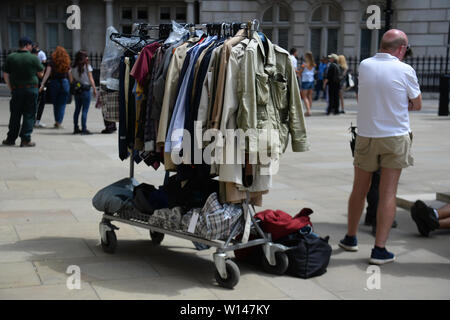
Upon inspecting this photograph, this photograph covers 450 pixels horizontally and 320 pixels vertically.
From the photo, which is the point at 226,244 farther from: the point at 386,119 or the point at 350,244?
the point at 386,119

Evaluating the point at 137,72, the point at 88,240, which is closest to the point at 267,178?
the point at 137,72

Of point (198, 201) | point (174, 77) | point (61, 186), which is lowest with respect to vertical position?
point (61, 186)

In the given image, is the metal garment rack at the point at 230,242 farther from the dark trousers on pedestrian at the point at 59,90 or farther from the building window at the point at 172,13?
the building window at the point at 172,13

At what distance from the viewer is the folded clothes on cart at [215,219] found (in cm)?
468

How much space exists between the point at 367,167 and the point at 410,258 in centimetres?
84

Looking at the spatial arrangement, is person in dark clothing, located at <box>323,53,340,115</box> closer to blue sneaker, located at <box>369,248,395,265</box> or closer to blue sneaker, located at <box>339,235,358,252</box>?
blue sneaker, located at <box>339,235,358,252</box>

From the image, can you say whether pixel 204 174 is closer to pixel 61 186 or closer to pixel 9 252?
pixel 9 252

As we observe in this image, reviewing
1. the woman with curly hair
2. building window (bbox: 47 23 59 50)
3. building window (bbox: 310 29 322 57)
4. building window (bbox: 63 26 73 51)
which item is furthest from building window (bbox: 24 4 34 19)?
the woman with curly hair

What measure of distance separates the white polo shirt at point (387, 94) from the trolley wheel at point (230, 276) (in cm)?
164

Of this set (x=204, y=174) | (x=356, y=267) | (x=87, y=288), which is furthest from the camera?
(x=356, y=267)

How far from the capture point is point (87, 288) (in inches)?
177

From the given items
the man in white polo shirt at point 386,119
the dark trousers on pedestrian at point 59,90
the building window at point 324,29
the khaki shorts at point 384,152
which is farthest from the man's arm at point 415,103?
the building window at point 324,29

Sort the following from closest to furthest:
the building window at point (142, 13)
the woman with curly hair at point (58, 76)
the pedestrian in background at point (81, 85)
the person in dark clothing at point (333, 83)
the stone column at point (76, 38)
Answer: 1. the pedestrian in background at point (81, 85)
2. the woman with curly hair at point (58, 76)
3. the person in dark clothing at point (333, 83)
4. the stone column at point (76, 38)
5. the building window at point (142, 13)

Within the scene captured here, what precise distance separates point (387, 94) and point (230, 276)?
1931 mm
